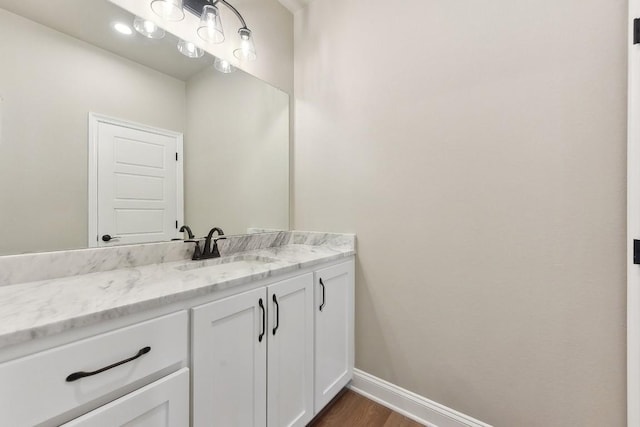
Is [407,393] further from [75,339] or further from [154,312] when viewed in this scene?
[75,339]

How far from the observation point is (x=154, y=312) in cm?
81

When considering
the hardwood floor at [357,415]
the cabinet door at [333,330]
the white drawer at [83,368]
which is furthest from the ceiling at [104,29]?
the hardwood floor at [357,415]

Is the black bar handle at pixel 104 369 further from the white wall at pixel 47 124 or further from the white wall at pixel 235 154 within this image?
the white wall at pixel 235 154

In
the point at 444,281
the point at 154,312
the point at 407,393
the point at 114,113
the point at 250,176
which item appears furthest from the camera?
the point at 250,176

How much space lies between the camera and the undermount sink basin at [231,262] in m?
1.33

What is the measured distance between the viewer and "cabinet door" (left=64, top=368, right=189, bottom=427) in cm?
69

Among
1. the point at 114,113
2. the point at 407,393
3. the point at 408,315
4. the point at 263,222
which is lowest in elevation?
the point at 407,393

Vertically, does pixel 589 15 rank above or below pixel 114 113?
above

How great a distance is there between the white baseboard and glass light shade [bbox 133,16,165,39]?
2.20m

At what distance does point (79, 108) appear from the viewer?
113 cm

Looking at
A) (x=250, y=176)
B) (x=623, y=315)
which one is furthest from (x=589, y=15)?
(x=250, y=176)

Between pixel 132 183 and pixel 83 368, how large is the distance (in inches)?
34.4

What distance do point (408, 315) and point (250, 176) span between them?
1351 mm

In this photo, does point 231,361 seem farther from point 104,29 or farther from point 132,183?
point 104,29
